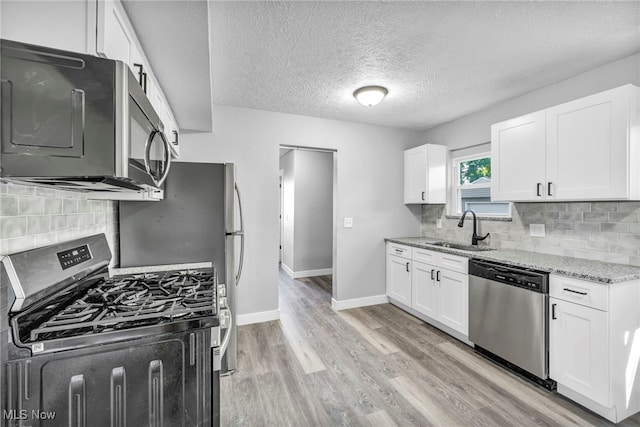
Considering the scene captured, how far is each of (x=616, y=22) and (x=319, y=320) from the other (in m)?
3.40

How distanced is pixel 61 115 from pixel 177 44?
98 centimetres

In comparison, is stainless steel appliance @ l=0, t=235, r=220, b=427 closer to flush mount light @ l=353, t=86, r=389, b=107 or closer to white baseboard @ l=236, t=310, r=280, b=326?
white baseboard @ l=236, t=310, r=280, b=326

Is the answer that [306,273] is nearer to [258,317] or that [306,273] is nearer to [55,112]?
[258,317]

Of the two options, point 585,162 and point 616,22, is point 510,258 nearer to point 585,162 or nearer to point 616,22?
point 585,162

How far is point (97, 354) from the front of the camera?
98 cm

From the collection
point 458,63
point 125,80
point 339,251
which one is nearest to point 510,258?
Result: point 458,63

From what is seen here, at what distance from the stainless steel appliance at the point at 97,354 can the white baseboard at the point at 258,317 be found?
210 cm

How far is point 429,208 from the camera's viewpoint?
13.3 feet

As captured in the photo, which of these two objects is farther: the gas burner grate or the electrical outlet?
the electrical outlet

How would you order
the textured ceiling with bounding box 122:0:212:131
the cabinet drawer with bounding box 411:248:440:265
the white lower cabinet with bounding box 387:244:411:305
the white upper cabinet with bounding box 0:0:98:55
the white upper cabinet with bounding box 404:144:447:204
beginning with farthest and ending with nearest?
the white upper cabinet with bounding box 404:144:447:204 → the white lower cabinet with bounding box 387:244:411:305 → the cabinet drawer with bounding box 411:248:440:265 → the textured ceiling with bounding box 122:0:212:131 → the white upper cabinet with bounding box 0:0:98:55

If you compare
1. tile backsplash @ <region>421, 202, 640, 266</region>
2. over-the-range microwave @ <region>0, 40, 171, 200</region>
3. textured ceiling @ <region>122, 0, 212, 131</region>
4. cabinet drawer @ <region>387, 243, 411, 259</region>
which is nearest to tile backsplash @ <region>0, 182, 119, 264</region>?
over-the-range microwave @ <region>0, 40, 171, 200</region>

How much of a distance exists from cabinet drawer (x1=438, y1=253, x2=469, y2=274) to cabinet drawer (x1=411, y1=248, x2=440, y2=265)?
0.27 feet

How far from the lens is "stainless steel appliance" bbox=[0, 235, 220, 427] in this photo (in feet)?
3.03

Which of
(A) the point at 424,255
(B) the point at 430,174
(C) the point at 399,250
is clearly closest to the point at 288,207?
(C) the point at 399,250
